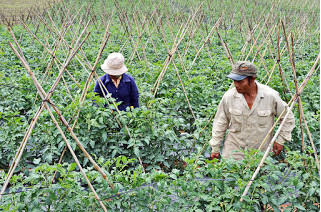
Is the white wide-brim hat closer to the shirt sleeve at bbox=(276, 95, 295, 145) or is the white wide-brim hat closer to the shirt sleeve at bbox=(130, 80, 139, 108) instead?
the shirt sleeve at bbox=(130, 80, 139, 108)

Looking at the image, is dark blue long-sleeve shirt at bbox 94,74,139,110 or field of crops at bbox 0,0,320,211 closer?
field of crops at bbox 0,0,320,211

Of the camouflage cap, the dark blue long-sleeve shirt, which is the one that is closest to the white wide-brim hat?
the dark blue long-sleeve shirt

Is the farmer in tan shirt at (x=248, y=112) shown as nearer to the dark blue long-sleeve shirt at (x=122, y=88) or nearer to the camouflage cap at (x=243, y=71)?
the camouflage cap at (x=243, y=71)

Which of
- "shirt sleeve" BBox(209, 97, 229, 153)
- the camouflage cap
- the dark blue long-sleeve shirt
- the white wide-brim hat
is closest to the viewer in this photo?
the camouflage cap

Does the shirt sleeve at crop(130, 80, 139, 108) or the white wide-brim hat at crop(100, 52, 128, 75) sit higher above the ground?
the white wide-brim hat at crop(100, 52, 128, 75)

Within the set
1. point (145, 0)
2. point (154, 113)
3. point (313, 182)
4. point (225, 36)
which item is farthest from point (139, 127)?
point (145, 0)

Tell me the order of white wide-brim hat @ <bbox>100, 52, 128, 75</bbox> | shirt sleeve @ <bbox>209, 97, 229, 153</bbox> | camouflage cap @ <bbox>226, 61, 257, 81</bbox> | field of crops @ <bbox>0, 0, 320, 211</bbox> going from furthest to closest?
white wide-brim hat @ <bbox>100, 52, 128, 75</bbox>
shirt sleeve @ <bbox>209, 97, 229, 153</bbox>
camouflage cap @ <bbox>226, 61, 257, 81</bbox>
field of crops @ <bbox>0, 0, 320, 211</bbox>

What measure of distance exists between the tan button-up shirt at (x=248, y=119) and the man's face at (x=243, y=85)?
0.09 meters

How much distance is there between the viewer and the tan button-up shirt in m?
2.89

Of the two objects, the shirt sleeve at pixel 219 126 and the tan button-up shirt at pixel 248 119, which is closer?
the tan button-up shirt at pixel 248 119

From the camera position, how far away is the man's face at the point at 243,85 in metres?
2.79

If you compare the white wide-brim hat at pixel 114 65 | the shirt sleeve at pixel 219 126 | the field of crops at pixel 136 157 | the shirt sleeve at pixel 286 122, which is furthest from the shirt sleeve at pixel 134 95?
the shirt sleeve at pixel 286 122

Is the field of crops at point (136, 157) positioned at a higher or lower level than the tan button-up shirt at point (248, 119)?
lower

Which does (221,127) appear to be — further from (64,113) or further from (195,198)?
(64,113)
